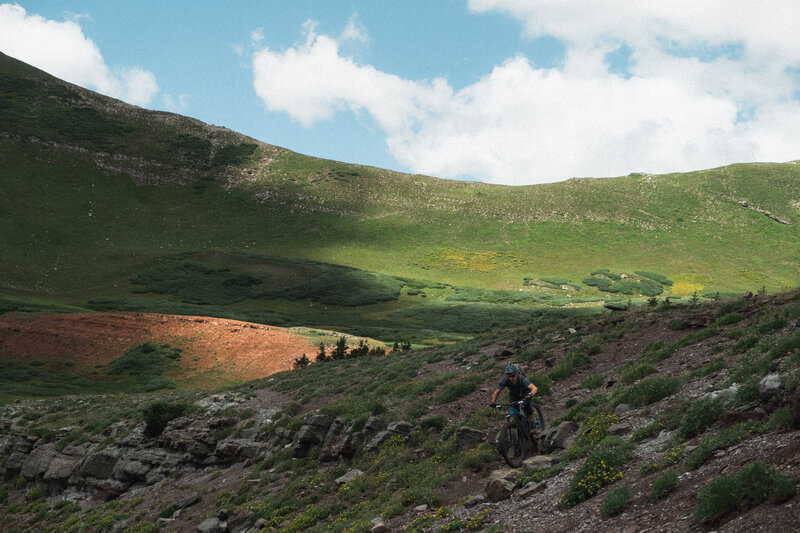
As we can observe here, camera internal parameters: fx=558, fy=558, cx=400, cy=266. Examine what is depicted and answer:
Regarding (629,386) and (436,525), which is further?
(629,386)

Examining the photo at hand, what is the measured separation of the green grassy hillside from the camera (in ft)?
274

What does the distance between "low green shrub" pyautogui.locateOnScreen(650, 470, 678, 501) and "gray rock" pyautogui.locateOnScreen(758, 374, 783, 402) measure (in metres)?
2.42

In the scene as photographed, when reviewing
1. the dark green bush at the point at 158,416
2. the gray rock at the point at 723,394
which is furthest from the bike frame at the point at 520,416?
the dark green bush at the point at 158,416

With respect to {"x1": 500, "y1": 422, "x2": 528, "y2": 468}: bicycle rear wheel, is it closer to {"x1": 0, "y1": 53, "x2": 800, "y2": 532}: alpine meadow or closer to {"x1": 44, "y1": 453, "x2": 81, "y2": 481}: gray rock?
{"x1": 0, "y1": 53, "x2": 800, "y2": 532}: alpine meadow

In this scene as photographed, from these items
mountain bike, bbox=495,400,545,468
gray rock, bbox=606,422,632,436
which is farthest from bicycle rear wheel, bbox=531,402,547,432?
gray rock, bbox=606,422,632,436

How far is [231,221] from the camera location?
398 feet

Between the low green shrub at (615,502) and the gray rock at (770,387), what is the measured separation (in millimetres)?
Result: 3024

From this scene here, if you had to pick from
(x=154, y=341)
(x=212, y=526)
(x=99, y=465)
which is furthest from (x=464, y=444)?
(x=154, y=341)

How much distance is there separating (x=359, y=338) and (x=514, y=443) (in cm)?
4168

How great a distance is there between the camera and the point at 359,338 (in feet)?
178

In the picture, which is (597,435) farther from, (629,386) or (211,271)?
(211,271)

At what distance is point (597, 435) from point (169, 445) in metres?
20.1

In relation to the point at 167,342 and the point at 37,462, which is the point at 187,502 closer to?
the point at 37,462

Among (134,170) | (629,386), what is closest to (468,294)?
(629,386)
